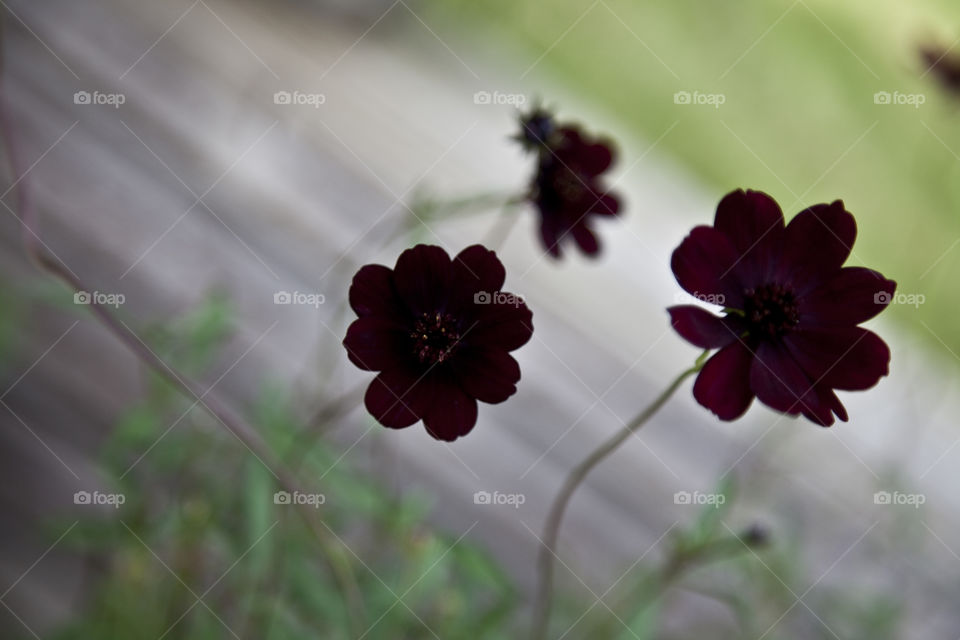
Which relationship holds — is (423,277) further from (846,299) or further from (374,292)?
(846,299)

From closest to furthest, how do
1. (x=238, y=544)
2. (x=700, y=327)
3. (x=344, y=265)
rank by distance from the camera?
(x=700, y=327) → (x=238, y=544) → (x=344, y=265)

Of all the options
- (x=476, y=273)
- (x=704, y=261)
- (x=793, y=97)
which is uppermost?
(x=793, y=97)

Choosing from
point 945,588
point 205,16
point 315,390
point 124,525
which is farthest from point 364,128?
point 945,588

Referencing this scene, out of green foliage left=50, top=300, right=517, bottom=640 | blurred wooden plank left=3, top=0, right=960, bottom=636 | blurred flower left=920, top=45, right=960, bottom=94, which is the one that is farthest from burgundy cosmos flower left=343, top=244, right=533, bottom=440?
blurred flower left=920, top=45, right=960, bottom=94

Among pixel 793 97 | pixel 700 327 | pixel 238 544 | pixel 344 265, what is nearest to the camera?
pixel 700 327

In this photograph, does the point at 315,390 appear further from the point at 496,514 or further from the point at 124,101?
the point at 124,101

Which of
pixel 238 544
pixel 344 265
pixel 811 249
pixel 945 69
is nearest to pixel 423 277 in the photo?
pixel 811 249

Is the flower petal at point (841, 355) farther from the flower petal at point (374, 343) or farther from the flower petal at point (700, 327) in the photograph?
the flower petal at point (374, 343)
